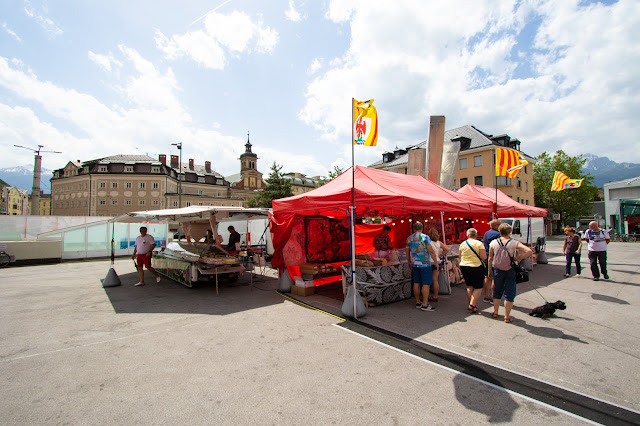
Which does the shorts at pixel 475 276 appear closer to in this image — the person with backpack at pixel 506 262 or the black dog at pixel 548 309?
the person with backpack at pixel 506 262

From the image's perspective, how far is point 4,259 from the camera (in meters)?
13.7

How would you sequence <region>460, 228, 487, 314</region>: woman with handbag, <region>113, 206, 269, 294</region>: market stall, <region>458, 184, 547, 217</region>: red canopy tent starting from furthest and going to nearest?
<region>458, 184, 547, 217</region>: red canopy tent < <region>113, 206, 269, 294</region>: market stall < <region>460, 228, 487, 314</region>: woman with handbag

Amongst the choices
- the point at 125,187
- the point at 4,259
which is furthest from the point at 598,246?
the point at 125,187

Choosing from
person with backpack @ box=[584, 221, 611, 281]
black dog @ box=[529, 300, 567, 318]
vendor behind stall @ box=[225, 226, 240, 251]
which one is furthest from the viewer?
vendor behind stall @ box=[225, 226, 240, 251]

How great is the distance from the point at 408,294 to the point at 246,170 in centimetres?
7440

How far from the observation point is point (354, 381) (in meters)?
3.25

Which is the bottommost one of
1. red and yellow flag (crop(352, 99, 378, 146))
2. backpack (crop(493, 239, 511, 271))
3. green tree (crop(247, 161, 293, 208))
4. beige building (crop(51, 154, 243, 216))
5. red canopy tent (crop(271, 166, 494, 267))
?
backpack (crop(493, 239, 511, 271))

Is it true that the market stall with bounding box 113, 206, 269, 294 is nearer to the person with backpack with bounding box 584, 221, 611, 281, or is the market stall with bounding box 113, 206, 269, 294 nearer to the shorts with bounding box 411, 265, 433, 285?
the shorts with bounding box 411, 265, 433, 285

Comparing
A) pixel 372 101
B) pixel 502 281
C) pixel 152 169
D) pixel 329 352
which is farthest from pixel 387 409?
pixel 152 169

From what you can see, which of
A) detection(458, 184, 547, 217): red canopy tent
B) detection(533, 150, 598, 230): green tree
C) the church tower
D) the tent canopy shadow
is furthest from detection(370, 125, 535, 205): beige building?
the church tower

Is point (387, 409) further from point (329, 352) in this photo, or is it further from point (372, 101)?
point (372, 101)

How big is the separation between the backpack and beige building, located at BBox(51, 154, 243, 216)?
61243 millimetres

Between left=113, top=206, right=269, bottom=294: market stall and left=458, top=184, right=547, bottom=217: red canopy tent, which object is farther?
left=458, top=184, right=547, bottom=217: red canopy tent

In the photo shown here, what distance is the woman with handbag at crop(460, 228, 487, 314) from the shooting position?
220 inches
